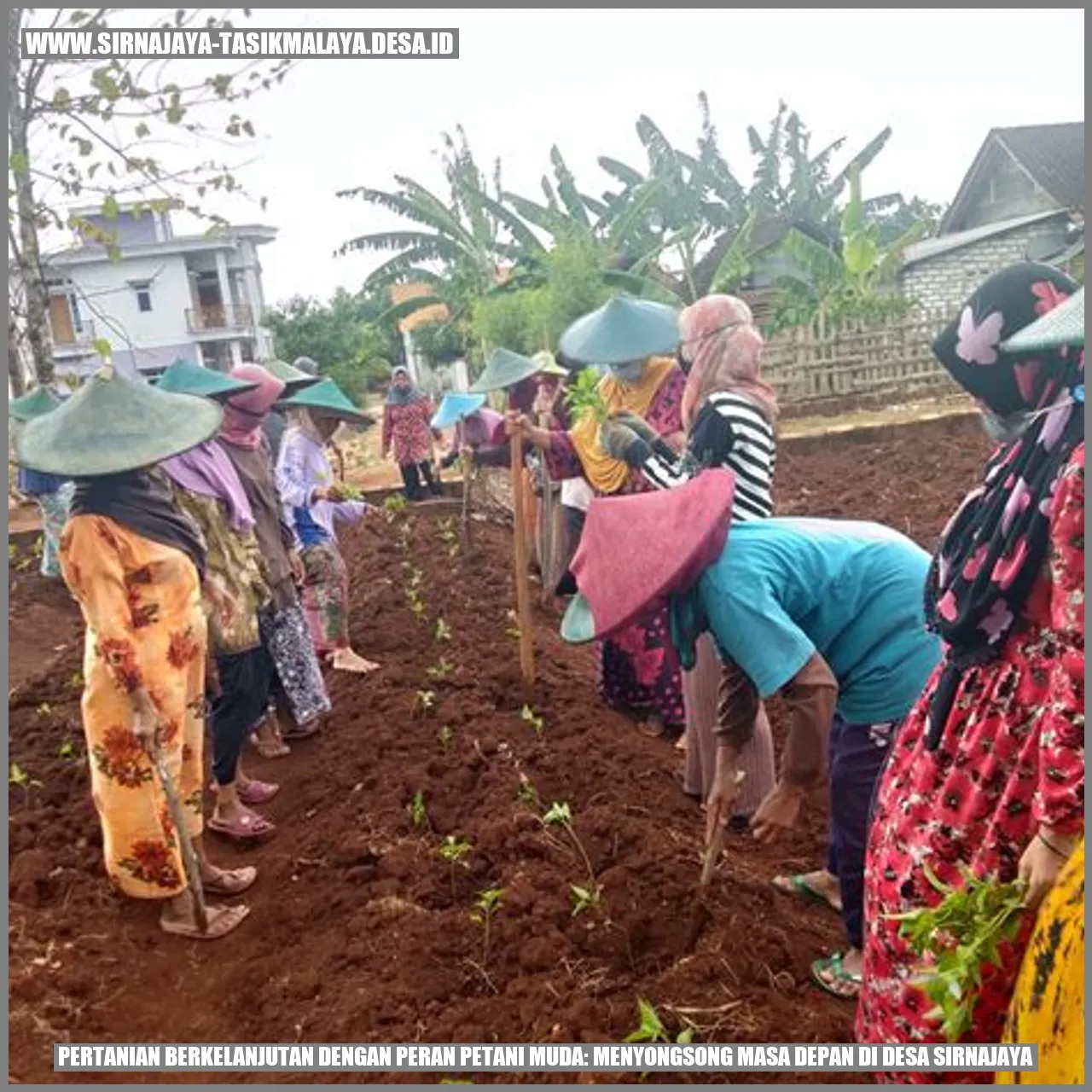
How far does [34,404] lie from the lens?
23.2ft

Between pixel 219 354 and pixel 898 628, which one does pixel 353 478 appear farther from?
pixel 219 354

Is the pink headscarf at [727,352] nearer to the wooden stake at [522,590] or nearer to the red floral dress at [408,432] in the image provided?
the wooden stake at [522,590]

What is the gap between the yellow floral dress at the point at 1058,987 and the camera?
1327mm

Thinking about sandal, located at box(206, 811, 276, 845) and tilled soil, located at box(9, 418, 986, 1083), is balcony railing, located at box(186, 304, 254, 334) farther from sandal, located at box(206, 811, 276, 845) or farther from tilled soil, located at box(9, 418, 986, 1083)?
sandal, located at box(206, 811, 276, 845)

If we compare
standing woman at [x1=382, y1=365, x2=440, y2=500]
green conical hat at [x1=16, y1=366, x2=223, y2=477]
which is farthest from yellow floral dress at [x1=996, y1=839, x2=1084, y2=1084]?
standing woman at [x1=382, y1=365, x2=440, y2=500]

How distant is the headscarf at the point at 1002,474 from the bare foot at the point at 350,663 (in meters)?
3.89

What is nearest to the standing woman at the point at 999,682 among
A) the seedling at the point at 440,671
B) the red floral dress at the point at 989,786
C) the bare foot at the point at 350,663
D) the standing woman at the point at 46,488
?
the red floral dress at the point at 989,786

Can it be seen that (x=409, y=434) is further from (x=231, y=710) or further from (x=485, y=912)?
(x=485, y=912)

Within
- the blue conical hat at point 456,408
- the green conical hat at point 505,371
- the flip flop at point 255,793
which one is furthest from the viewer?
the blue conical hat at point 456,408

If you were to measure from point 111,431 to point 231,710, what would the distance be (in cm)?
129

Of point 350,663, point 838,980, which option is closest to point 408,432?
point 350,663

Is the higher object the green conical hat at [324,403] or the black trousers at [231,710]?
the green conical hat at [324,403]

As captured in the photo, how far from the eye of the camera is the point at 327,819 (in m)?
3.73

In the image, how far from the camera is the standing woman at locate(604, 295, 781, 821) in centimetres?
325
